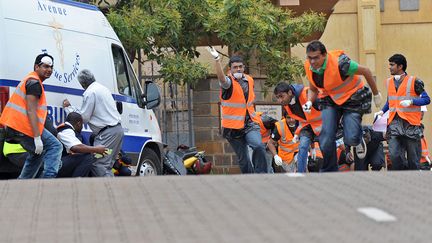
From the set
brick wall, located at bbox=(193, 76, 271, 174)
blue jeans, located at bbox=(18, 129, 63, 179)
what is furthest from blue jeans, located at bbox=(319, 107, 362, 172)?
brick wall, located at bbox=(193, 76, 271, 174)

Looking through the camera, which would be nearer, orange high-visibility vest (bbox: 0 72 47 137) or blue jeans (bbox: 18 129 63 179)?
orange high-visibility vest (bbox: 0 72 47 137)

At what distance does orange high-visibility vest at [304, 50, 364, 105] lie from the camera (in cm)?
1036

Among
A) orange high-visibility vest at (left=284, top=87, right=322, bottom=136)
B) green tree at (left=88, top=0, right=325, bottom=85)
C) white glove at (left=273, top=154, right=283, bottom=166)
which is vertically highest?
green tree at (left=88, top=0, right=325, bottom=85)

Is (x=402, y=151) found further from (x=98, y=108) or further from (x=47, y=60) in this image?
(x=47, y=60)

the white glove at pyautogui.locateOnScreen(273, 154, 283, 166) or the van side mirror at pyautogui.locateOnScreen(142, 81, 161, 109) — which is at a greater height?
the van side mirror at pyautogui.locateOnScreen(142, 81, 161, 109)

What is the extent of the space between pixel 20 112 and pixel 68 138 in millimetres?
879

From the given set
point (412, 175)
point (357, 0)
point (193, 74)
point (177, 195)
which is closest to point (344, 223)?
point (177, 195)

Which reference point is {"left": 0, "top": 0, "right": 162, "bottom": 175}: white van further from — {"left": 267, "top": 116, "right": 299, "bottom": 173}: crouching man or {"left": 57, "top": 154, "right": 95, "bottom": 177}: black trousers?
{"left": 267, "top": 116, "right": 299, "bottom": 173}: crouching man

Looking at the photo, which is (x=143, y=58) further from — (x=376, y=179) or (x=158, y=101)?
(x=376, y=179)

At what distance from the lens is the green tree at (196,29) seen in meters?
16.9

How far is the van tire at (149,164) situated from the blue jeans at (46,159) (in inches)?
94.0

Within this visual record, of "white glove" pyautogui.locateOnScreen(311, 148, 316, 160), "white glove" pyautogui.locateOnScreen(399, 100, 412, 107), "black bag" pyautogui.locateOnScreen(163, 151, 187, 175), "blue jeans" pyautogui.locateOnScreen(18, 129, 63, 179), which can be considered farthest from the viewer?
"black bag" pyautogui.locateOnScreen(163, 151, 187, 175)

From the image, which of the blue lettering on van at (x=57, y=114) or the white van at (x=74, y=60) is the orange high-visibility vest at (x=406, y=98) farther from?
the blue lettering on van at (x=57, y=114)

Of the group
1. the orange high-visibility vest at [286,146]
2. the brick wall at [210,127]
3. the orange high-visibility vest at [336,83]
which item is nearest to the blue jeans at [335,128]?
the orange high-visibility vest at [336,83]
